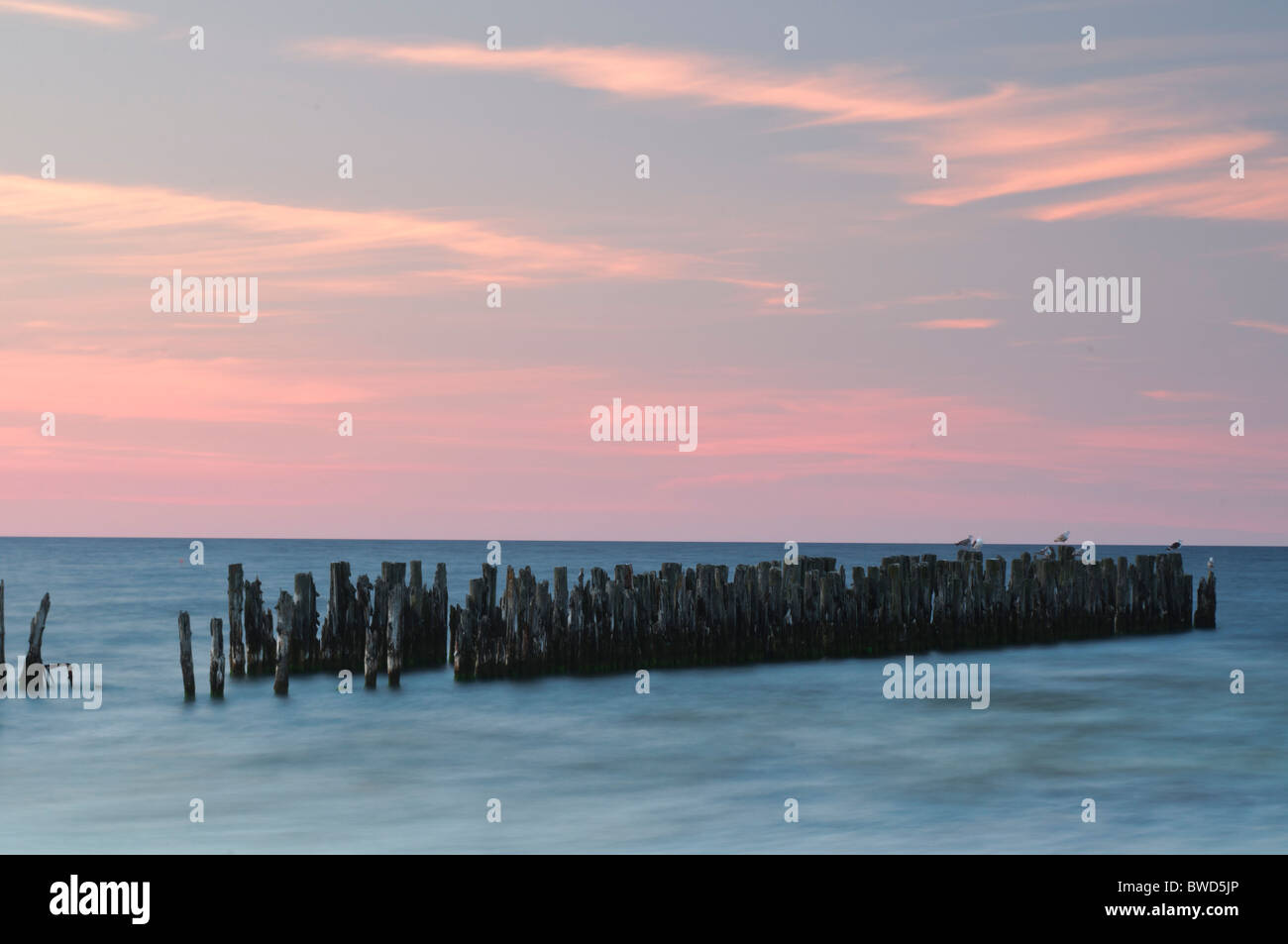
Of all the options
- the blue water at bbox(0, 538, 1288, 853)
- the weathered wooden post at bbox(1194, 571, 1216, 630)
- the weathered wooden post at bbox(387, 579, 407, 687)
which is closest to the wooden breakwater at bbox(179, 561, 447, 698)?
the weathered wooden post at bbox(387, 579, 407, 687)

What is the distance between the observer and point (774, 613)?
81.5 ft

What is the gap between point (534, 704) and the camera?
20.8 meters

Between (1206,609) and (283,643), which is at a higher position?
(283,643)

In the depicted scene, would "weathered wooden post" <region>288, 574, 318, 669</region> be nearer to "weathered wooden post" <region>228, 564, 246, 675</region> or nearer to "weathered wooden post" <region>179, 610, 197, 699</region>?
"weathered wooden post" <region>228, 564, 246, 675</region>

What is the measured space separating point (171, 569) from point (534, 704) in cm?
6063

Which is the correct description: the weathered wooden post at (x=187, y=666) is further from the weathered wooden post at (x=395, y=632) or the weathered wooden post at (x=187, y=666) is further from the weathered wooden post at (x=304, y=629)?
the weathered wooden post at (x=395, y=632)

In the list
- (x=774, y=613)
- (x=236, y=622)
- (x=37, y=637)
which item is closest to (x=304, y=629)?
(x=236, y=622)

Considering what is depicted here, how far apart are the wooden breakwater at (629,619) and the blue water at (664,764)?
42cm

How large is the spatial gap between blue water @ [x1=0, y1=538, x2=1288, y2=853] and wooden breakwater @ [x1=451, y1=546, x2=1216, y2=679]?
0.46 meters

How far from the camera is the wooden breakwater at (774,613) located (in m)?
21.9

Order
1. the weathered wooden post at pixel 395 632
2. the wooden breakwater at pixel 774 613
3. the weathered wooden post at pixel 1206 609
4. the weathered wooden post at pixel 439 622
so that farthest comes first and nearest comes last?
1. the weathered wooden post at pixel 1206 609
2. the weathered wooden post at pixel 439 622
3. the wooden breakwater at pixel 774 613
4. the weathered wooden post at pixel 395 632

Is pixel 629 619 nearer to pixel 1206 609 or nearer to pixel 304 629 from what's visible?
pixel 304 629

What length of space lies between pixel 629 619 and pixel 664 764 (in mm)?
5557

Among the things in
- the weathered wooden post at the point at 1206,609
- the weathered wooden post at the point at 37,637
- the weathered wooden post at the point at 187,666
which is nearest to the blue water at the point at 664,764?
the weathered wooden post at the point at 187,666
